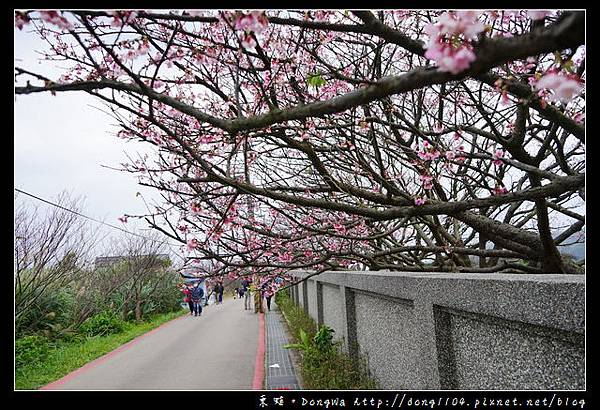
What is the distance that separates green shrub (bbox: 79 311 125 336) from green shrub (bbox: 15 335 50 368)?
2688mm

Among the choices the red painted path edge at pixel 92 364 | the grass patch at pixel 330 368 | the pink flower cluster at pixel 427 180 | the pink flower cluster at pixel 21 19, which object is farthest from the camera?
the red painted path edge at pixel 92 364

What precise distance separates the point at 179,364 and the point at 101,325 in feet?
18.8

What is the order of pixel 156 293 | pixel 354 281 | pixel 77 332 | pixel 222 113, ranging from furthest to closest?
pixel 156 293 → pixel 77 332 → pixel 354 281 → pixel 222 113

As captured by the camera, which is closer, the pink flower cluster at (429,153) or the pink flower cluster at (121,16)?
the pink flower cluster at (121,16)

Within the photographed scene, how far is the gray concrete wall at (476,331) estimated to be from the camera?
1906 millimetres

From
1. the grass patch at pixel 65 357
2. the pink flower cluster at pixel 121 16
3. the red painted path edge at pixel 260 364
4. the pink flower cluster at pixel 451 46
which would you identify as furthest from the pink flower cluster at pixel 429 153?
Result: the grass patch at pixel 65 357

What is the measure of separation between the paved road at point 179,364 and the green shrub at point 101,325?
3.73ft

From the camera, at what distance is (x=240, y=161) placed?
529 cm

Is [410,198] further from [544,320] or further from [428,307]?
[544,320]

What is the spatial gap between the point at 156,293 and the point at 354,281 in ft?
47.3

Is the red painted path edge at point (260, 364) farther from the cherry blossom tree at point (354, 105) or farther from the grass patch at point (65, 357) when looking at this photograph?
the grass patch at point (65, 357)

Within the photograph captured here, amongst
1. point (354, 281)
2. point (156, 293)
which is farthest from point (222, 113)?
point (156, 293)

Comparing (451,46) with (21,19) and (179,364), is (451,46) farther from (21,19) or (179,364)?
(179,364)

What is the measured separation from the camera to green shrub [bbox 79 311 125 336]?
12.1 metres
